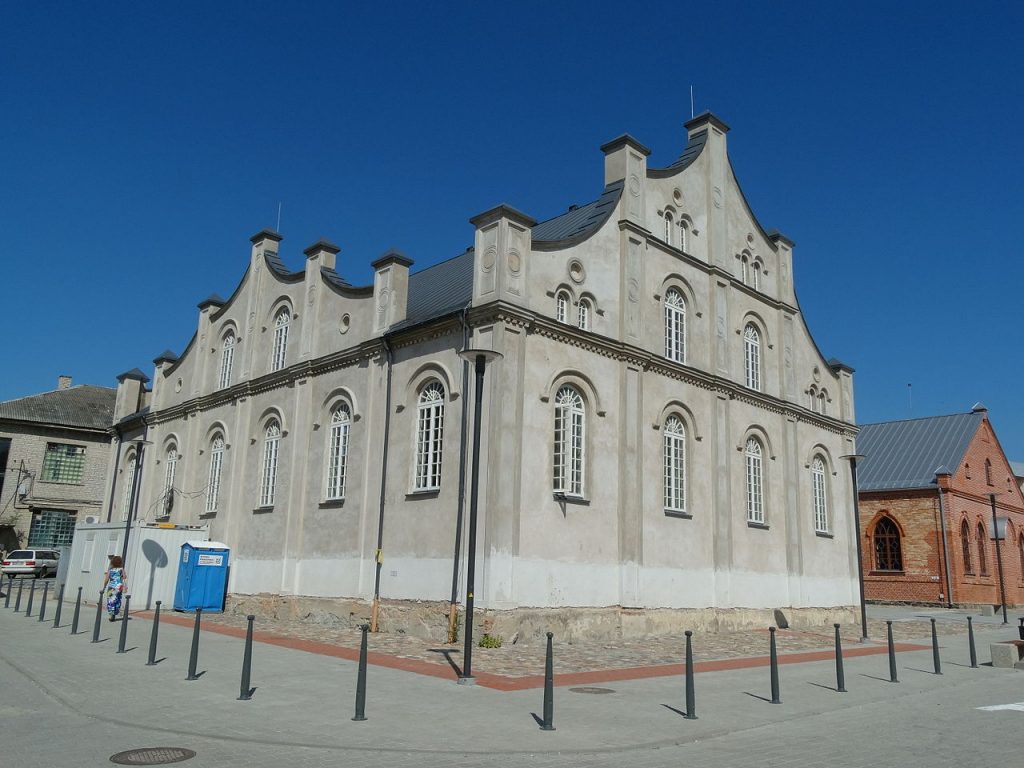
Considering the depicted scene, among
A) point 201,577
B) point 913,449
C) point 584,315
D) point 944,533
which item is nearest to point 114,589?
point 201,577

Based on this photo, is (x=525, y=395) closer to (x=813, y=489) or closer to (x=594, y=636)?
(x=594, y=636)

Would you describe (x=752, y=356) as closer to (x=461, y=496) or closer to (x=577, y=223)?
(x=577, y=223)

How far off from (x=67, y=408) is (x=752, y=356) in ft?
142

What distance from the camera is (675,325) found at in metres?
24.5

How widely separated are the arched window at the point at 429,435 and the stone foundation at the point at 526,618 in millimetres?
2955

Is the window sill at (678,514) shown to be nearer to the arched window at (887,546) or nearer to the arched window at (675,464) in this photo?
the arched window at (675,464)

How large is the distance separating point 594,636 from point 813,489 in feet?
43.4

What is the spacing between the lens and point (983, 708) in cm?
1180

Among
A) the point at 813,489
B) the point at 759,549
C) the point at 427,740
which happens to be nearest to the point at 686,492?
the point at 759,549

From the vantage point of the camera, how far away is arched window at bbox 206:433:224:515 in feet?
93.2

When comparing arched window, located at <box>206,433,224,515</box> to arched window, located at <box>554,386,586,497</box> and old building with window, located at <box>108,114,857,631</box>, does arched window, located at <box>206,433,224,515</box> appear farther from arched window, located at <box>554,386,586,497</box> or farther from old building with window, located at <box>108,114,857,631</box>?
arched window, located at <box>554,386,586,497</box>

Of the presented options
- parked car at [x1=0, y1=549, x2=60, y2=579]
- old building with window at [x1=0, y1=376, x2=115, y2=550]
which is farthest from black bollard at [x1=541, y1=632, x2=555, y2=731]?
old building with window at [x1=0, y1=376, x2=115, y2=550]

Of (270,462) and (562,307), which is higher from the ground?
(562,307)

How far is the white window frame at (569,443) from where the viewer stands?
19.8 metres
